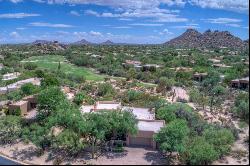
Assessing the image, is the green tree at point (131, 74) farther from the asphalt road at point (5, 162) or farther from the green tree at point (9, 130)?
the asphalt road at point (5, 162)

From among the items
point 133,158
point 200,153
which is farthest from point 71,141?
point 200,153

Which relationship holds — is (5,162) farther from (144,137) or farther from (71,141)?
(144,137)

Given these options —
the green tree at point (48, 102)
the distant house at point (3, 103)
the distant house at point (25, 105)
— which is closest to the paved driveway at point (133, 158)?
the green tree at point (48, 102)

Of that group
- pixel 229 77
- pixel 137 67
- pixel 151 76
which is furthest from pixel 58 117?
pixel 137 67

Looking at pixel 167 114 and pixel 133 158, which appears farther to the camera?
pixel 167 114

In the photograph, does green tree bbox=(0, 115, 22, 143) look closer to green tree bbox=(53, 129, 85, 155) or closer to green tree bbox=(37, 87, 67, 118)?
green tree bbox=(37, 87, 67, 118)

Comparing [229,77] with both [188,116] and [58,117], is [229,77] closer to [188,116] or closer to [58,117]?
[188,116]
